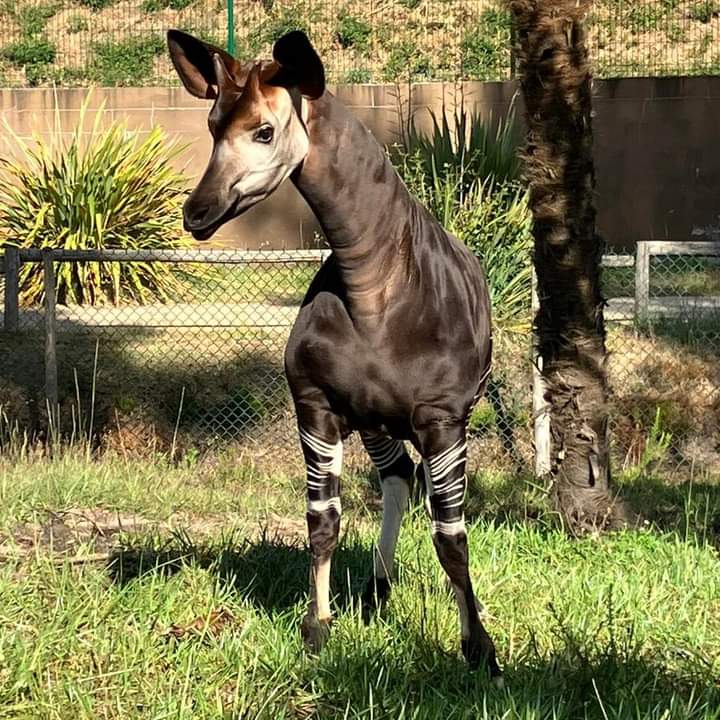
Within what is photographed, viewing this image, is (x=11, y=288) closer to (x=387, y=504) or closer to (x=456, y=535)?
(x=387, y=504)

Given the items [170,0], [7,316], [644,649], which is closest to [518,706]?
[644,649]

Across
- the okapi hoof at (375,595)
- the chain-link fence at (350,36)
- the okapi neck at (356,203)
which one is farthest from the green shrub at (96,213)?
the okapi neck at (356,203)

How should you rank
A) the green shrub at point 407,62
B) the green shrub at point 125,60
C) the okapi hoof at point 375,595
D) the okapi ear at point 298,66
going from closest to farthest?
1. the okapi ear at point 298,66
2. the okapi hoof at point 375,595
3. the green shrub at point 407,62
4. the green shrub at point 125,60

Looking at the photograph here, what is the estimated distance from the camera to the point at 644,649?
16.8 ft

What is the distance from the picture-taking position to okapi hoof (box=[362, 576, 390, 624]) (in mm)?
5500

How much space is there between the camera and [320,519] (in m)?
5.03

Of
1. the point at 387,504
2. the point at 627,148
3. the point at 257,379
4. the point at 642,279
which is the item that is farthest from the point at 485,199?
the point at 387,504

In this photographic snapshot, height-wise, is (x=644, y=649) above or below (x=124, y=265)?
below

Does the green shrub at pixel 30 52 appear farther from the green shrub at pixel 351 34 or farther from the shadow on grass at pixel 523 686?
the shadow on grass at pixel 523 686

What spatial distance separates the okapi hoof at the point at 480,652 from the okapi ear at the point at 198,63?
2.15m

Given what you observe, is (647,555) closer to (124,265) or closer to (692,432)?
(692,432)

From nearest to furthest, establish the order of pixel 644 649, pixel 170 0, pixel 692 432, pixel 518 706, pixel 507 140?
pixel 518 706 < pixel 644 649 < pixel 692 432 < pixel 507 140 < pixel 170 0

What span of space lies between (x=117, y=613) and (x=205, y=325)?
248 inches

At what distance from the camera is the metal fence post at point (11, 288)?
11.0m
